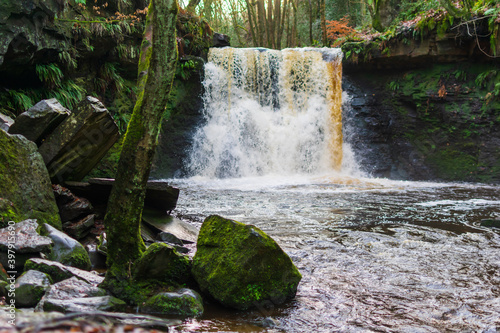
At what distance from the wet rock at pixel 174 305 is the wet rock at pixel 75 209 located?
2290 millimetres

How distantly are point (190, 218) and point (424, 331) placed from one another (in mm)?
4479

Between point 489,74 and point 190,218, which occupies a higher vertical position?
point 489,74

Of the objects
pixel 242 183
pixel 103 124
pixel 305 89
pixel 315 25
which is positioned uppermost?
pixel 315 25

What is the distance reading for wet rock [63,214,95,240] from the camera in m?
4.38

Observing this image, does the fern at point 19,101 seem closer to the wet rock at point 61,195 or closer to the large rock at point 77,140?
the large rock at point 77,140

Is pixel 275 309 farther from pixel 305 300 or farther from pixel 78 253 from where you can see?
pixel 78 253

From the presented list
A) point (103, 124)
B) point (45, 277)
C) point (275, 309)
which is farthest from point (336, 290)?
point (103, 124)

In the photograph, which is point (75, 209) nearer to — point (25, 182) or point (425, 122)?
point (25, 182)

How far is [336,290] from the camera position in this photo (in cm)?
331

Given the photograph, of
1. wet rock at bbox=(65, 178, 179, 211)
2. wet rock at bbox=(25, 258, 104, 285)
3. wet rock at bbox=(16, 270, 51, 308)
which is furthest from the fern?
wet rock at bbox=(16, 270, 51, 308)

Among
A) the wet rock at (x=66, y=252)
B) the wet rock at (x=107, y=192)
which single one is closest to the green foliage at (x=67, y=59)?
the wet rock at (x=107, y=192)

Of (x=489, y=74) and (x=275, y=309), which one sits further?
(x=489, y=74)

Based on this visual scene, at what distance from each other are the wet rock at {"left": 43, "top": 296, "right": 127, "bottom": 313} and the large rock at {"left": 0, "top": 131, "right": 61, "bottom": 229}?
1.67 meters

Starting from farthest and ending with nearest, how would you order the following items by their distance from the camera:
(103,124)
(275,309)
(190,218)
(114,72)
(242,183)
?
(114,72) → (242,183) → (190,218) → (103,124) → (275,309)
